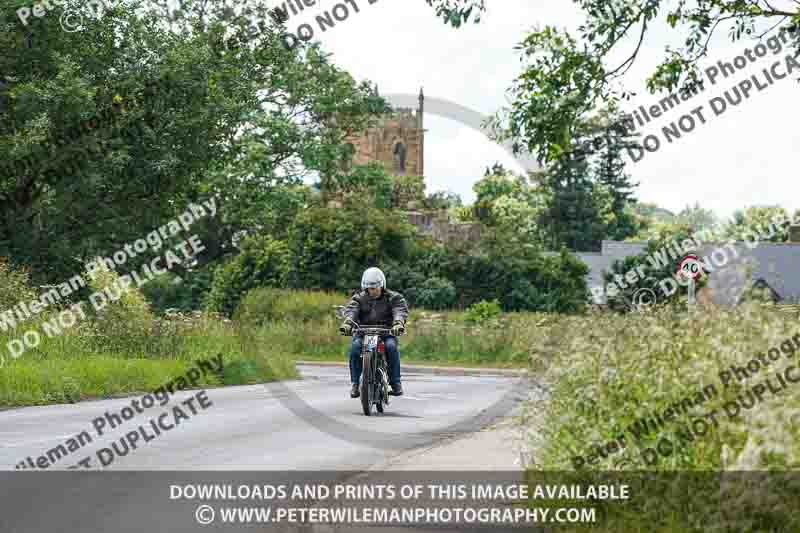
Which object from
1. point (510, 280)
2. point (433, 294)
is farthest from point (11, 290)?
point (510, 280)

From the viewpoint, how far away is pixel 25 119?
31.8m

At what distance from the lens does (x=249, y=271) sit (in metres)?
55.0

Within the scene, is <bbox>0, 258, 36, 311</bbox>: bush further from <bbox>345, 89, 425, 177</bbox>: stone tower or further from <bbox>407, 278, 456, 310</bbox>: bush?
<bbox>345, 89, 425, 177</bbox>: stone tower

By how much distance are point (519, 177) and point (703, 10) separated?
10623 centimetres

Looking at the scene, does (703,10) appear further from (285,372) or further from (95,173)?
(95,173)

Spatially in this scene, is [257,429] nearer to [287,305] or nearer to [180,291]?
[287,305]

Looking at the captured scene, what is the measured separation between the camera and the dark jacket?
1812 cm

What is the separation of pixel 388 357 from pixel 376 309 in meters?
0.74

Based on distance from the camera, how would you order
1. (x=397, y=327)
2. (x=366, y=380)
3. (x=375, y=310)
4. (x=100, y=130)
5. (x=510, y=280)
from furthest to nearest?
(x=510, y=280), (x=100, y=130), (x=366, y=380), (x=375, y=310), (x=397, y=327)

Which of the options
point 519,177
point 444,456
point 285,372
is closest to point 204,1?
point 285,372

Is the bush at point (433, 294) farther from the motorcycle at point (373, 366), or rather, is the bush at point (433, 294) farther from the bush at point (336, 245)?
the motorcycle at point (373, 366)

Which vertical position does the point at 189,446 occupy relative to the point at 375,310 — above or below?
below

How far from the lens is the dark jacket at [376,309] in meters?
18.1

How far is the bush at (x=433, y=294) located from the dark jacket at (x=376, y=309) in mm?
34836
